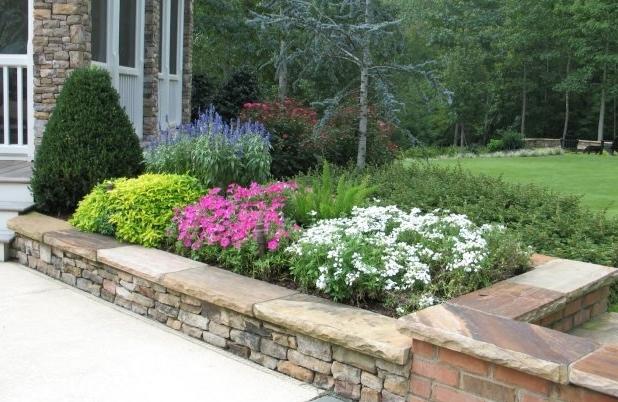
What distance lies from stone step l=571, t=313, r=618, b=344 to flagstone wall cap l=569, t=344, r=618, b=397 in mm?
1317

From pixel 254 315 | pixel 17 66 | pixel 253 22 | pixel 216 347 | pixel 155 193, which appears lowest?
pixel 216 347

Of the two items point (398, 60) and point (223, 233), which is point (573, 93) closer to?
point (398, 60)

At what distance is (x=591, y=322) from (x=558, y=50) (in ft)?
104

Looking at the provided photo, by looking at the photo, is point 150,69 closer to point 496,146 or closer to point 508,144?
point 496,146

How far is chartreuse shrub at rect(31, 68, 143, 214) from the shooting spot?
20.4 ft

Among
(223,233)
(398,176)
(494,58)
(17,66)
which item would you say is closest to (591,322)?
(223,233)

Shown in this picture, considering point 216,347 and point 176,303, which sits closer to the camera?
point 216,347

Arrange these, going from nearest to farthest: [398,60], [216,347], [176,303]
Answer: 1. [216,347]
2. [176,303]
3. [398,60]

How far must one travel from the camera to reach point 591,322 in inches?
174

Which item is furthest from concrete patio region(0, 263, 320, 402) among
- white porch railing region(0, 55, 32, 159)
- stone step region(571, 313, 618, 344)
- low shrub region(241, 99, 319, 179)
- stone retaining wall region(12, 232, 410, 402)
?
low shrub region(241, 99, 319, 179)

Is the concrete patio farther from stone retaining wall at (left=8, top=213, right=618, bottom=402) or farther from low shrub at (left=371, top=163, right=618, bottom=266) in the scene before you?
low shrub at (left=371, top=163, right=618, bottom=266)

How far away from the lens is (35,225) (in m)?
5.87

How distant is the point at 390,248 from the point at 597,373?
1818 millimetres

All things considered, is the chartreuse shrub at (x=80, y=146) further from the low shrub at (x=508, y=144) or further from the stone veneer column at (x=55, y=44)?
the low shrub at (x=508, y=144)
